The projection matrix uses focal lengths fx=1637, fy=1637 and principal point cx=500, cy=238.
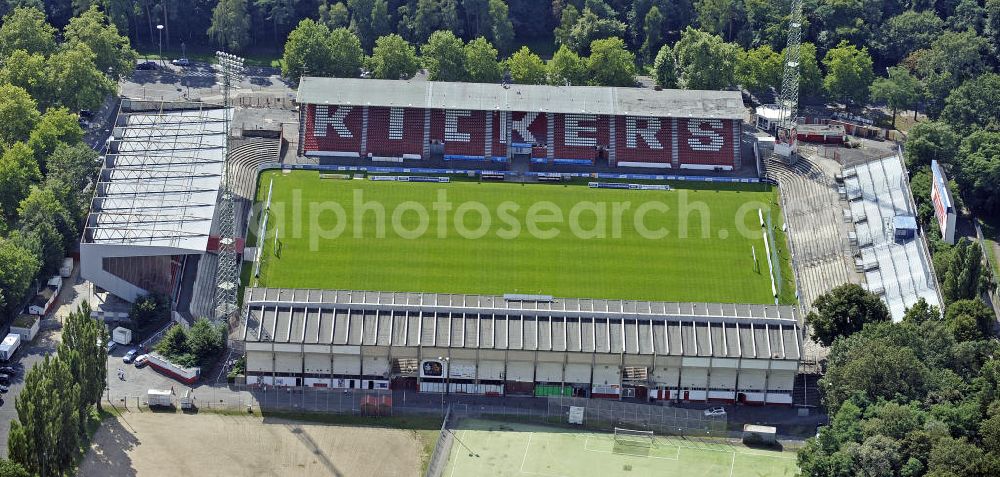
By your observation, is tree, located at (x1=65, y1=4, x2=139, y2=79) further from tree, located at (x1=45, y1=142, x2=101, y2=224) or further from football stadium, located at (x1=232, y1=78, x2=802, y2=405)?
football stadium, located at (x1=232, y1=78, x2=802, y2=405)

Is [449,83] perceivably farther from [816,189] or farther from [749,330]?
[749,330]

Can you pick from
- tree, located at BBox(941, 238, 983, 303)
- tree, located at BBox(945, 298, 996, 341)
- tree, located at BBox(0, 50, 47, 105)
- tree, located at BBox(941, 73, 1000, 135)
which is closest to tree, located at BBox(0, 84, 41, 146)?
tree, located at BBox(0, 50, 47, 105)

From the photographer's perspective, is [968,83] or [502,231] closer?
[502,231]

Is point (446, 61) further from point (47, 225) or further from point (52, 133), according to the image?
point (47, 225)

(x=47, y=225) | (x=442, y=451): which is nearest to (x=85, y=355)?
A: (x=47, y=225)

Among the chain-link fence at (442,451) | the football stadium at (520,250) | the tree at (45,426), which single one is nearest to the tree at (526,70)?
the football stadium at (520,250)

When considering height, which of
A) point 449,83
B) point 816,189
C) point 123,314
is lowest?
point 123,314

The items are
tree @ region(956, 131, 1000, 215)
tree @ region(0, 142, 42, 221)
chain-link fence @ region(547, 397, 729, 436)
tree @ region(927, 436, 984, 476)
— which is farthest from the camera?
tree @ region(956, 131, 1000, 215)

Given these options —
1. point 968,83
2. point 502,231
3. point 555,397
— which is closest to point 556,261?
point 502,231
